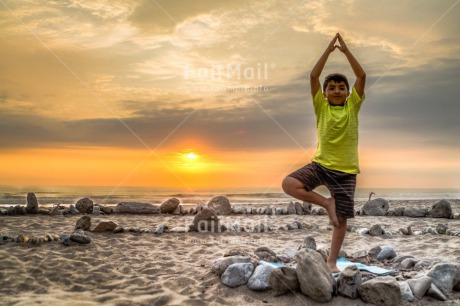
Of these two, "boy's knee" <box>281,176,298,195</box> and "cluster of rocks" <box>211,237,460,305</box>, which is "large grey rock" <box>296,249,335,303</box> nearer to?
"cluster of rocks" <box>211,237,460,305</box>

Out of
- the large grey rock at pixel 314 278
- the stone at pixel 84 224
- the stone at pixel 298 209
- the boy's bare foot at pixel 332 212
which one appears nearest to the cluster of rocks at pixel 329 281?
the large grey rock at pixel 314 278

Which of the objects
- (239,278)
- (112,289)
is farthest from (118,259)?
(239,278)

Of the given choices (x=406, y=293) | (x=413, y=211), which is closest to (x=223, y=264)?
(x=406, y=293)

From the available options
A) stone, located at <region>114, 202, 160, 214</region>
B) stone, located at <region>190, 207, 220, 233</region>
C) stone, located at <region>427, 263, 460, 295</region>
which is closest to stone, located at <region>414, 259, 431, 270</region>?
stone, located at <region>427, 263, 460, 295</region>

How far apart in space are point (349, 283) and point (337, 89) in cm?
213

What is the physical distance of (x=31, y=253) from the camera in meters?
5.30

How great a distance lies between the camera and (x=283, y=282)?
3875 millimetres

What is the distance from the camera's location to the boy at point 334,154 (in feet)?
13.9

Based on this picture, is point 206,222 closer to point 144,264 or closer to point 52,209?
point 144,264

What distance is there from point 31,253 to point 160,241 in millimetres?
1964

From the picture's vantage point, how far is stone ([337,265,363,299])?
3.76 metres

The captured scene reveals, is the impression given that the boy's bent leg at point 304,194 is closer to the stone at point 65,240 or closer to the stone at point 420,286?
the stone at point 420,286

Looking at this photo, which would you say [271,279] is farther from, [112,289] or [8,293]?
[8,293]

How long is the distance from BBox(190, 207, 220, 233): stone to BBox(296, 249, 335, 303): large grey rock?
151 inches
